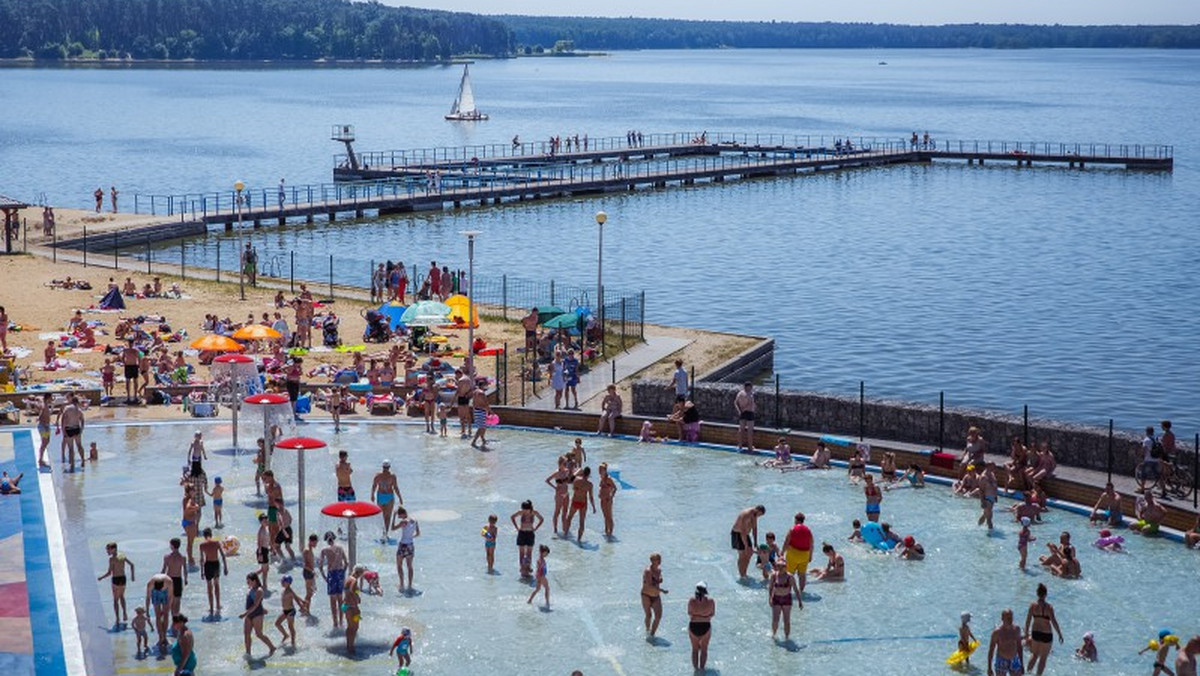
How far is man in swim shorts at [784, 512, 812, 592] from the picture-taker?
889 inches

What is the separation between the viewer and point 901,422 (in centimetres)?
3073

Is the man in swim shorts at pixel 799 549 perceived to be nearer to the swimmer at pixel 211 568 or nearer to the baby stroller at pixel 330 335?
the swimmer at pixel 211 568

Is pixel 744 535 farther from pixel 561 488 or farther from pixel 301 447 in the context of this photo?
pixel 301 447

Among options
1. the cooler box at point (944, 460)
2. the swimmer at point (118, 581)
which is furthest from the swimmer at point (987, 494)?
the swimmer at point (118, 581)

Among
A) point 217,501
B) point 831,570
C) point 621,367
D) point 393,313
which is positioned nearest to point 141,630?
point 217,501

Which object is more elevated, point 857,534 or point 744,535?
point 744,535

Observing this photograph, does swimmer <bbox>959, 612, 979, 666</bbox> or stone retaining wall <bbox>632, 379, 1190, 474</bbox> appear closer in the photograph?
swimmer <bbox>959, 612, 979, 666</bbox>

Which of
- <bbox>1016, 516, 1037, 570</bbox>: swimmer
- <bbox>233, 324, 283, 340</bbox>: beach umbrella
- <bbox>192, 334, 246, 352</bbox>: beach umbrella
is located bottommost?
<bbox>1016, 516, 1037, 570</bbox>: swimmer

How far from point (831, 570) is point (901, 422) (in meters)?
7.59

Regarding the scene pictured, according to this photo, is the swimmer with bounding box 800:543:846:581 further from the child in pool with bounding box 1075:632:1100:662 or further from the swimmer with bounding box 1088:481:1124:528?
the swimmer with bounding box 1088:481:1124:528

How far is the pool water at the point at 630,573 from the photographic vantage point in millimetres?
21016

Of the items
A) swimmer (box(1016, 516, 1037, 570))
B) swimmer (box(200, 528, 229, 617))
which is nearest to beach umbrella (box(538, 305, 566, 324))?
swimmer (box(1016, 516, 1037, 570))

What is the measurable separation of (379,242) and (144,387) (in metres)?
38.9

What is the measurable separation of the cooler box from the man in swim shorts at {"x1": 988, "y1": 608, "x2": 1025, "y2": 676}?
360 inches
